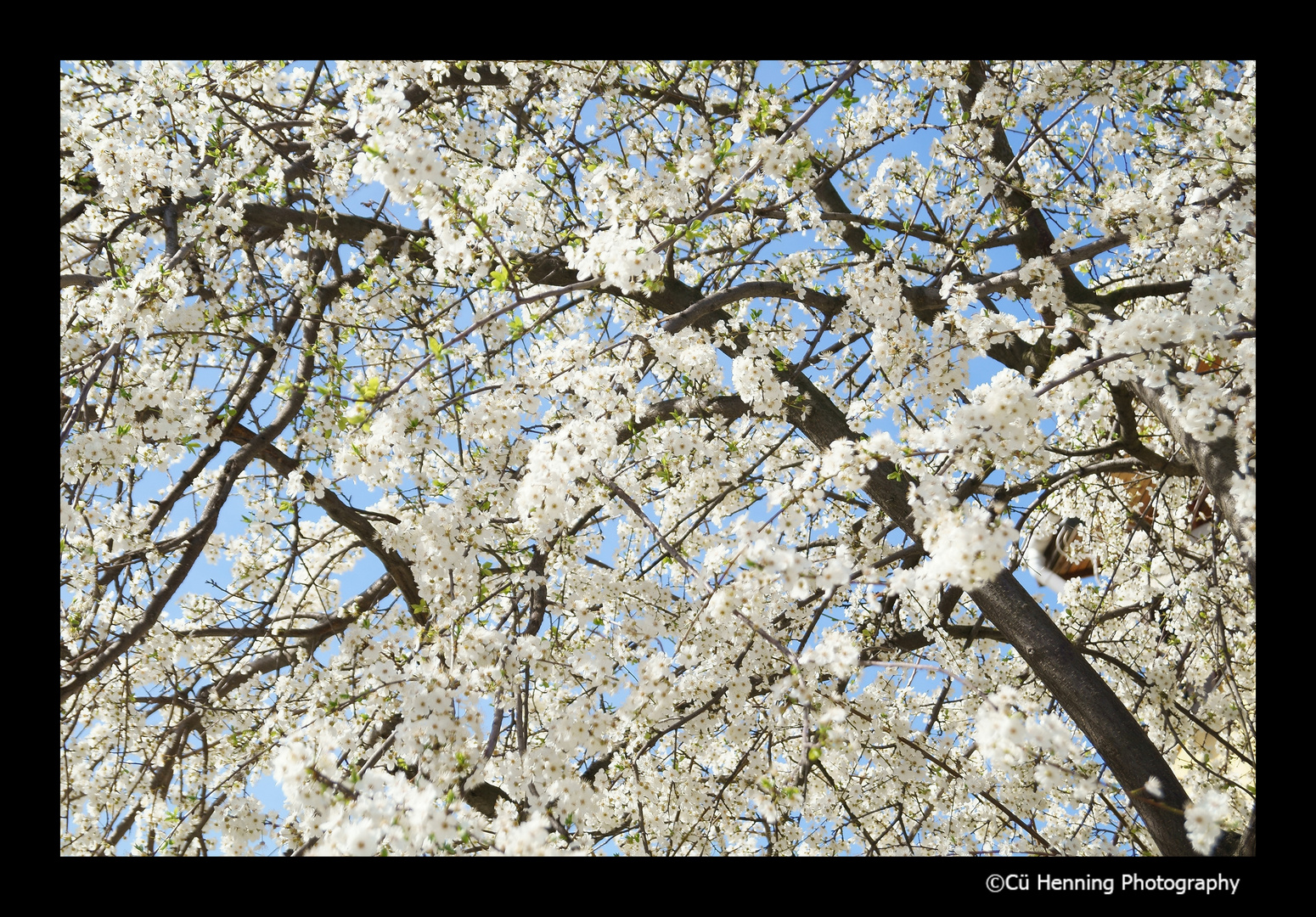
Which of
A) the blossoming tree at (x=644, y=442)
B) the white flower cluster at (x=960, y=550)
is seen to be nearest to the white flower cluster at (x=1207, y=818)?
the blossoming tree at (x=644, y=442)

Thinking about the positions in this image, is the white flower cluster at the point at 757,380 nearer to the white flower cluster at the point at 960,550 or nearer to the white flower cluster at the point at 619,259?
the white flower cluster at the point at 619,259

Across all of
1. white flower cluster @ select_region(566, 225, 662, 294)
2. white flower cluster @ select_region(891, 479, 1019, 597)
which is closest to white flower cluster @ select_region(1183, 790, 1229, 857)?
white flower cluster @ select_region(891, 479, 1019, 597)

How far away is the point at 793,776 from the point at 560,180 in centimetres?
307

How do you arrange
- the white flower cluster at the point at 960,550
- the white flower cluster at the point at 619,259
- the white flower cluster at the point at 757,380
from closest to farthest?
1. the white flower cluster at the point at 960,550
2. the white flower cluster at the point at 619,259
3. the white flower cluster at the point at 757,380

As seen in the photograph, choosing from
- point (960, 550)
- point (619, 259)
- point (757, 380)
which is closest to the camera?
point (960, 550)

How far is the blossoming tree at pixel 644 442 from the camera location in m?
2.73

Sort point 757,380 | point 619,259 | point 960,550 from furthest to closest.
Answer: point 757,380 → point 619,259 → point 960,550

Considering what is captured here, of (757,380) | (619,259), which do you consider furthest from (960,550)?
(619,259)

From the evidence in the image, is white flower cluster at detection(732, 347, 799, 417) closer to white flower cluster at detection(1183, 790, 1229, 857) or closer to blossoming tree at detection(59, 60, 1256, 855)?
blossoming tree at detection(59, 60, 1256, 855)

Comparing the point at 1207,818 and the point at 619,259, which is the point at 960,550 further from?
the point at 619,259

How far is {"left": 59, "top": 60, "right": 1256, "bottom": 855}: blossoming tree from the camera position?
273cm

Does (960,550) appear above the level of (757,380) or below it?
below

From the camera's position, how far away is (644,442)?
390 cm
